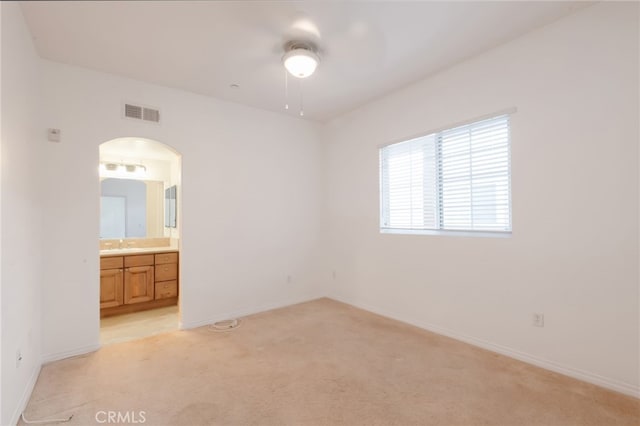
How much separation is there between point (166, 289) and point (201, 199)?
5.31 feet

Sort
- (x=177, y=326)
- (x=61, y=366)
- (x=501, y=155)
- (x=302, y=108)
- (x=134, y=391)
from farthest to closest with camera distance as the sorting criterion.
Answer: (x=302, y=108), (x=177, y=326), (x=501, y=155), (x=61, y=366), (x=134, y=391)

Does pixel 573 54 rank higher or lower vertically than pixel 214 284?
higher

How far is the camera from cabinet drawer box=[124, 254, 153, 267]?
394 centimetres

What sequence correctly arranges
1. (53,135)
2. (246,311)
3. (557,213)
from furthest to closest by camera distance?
(246,311), (53,135), (557,213)

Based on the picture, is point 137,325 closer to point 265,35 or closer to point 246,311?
point 246,311

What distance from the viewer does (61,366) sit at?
256cm

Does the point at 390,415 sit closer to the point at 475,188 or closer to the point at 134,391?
the point at 134,391

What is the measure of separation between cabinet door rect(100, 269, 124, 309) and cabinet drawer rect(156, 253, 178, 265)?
1.55 ft

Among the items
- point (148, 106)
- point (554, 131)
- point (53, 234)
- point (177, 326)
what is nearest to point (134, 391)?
point (177, 326)

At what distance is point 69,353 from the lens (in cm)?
275

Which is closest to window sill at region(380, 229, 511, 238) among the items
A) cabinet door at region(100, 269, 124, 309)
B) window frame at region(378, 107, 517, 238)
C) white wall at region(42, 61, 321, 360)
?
window frame at region(378, 107, 517, 238)

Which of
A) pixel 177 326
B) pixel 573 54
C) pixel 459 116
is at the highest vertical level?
A: pixel 573 54

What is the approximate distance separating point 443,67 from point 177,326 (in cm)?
410

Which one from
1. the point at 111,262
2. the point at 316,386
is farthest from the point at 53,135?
the point at 316,386
